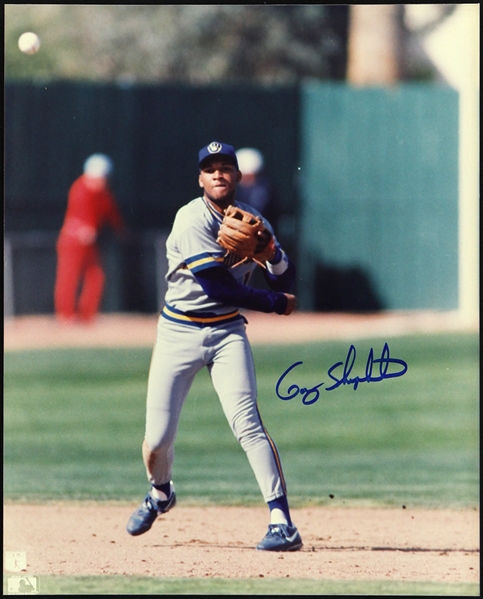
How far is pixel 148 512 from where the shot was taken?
206 inches

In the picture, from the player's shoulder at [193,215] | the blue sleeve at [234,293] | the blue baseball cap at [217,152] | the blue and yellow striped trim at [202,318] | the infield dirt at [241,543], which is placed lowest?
the infield dirt at [241,543]

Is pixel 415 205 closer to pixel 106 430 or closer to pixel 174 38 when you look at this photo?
pixel 106 430

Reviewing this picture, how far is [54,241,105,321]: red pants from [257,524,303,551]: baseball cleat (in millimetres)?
8389

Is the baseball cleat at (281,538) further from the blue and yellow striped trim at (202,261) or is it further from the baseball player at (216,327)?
the blue and yellow striped trim at (202,261)

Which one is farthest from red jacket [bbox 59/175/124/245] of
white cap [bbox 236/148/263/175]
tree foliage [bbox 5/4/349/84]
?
tree foliage [bbox 5/4/349/84]

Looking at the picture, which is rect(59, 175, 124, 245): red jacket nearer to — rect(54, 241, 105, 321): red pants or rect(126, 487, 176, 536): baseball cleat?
rect(54, 241, 105, 321): red pants

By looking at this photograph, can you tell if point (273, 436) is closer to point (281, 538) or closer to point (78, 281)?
point (281, 538)

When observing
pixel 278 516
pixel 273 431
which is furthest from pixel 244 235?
pixel 273 431

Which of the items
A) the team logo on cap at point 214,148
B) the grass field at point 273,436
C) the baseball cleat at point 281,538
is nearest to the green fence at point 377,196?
the grass field at point 273,436

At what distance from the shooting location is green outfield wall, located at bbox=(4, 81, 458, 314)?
46.3ft

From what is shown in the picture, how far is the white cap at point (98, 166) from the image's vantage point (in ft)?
44.9

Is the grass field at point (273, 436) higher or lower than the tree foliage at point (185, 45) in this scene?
lower

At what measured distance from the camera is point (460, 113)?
14.7m

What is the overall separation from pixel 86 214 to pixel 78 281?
31.6 inches
